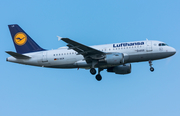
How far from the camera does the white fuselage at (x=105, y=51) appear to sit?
36.8 metres

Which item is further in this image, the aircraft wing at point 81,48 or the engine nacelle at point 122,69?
the engine nacelle at point 122,69

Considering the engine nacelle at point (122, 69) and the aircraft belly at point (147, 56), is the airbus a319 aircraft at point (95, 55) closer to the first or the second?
the aircraft belly at point (147, 56)

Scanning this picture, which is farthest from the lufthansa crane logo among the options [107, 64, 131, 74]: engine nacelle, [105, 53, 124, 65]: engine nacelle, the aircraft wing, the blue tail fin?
[107, 64, 131, 74]: engine nacelle

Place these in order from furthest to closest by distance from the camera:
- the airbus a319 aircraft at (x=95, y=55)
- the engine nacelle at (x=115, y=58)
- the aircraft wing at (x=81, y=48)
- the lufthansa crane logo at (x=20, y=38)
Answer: the lufthansa crane logo at (x=20, y=38)
the airbus a319 aircraft at (x=95, y=55)
the engine nacelle at (x=115, y=58)
the aircraft wing at (x=81, y=48)

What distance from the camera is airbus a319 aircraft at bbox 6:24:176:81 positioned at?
3628cm

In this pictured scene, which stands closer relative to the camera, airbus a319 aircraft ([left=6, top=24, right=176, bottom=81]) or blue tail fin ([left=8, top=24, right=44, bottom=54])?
airbus a319 aircraft ([left=6, top=24, right=176, bottom=81])

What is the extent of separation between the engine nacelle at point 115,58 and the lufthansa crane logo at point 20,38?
13.2 m

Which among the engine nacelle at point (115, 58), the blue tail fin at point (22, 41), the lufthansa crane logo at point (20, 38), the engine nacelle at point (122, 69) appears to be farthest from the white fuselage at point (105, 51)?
the engine nacelle at point (122, 69)

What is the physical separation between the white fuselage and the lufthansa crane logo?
2.51 m

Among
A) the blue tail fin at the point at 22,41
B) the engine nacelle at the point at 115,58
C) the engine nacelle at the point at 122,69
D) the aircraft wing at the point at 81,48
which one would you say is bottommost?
the engine nacelle at the point at 122,69

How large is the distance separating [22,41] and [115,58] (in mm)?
14536

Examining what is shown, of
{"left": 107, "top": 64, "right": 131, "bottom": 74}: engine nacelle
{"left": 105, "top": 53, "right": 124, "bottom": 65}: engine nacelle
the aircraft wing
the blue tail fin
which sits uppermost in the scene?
the blue tail fin

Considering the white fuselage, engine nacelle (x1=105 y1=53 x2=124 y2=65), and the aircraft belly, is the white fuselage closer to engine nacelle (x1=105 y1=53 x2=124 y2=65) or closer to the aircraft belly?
the aircraft belly

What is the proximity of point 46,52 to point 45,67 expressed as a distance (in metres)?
2.07
